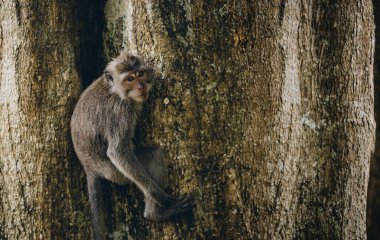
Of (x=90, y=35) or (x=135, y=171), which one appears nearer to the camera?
(x=135, y=171)

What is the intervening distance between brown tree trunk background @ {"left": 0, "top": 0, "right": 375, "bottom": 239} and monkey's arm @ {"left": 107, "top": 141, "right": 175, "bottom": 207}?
18cm

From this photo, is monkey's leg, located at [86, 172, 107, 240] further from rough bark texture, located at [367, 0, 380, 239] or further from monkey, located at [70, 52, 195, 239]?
rough bark texture, located at [367, 0, 380, 239]

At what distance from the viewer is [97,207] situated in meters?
4.92

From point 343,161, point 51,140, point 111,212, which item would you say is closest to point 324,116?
point 343,161

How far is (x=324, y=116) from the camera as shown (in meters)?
5.07

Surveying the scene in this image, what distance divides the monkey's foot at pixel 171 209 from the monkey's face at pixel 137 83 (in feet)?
3.78

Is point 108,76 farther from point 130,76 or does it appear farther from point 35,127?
point 35,127

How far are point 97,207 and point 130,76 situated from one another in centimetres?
146

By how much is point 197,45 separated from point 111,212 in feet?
6.75

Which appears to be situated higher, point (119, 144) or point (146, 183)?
point (119, 144)

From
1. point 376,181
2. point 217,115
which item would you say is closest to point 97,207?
point 217,115

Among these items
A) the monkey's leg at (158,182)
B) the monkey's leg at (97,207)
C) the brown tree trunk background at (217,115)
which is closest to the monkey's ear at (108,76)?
the brown tree trunk background at (217,115)

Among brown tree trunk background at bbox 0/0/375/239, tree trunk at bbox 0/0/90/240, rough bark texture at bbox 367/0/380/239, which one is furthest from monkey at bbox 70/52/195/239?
rough bark texture at bbox 367/0/380/239

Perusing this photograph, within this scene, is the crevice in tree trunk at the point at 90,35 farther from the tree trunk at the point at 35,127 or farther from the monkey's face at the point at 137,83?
the monkey's face at the point at 137,83
